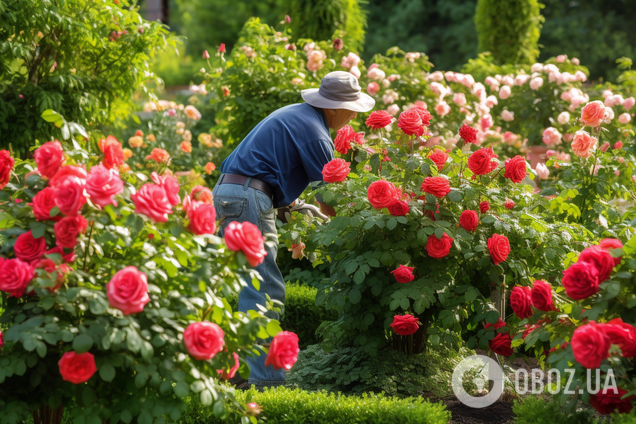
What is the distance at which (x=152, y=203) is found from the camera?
1.74 meters

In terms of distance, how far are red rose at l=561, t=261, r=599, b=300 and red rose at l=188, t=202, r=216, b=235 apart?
117 centimetres

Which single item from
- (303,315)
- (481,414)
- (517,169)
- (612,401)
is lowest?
(303,315)

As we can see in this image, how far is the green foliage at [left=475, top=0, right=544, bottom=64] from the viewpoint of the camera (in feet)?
31.5

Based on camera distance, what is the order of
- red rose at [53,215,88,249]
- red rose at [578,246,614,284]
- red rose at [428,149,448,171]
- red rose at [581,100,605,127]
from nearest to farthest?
1. red rose at [53,215,88,249]
2. red rose at [578,246,614,284]
3. red rose at [428,149,448,171]
4. red rose at [581,100,605,127]

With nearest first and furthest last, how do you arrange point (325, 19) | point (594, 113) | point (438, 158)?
point (438, 158) < point (594, 113) < point (325, 19)

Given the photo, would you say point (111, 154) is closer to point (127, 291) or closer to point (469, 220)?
point (127, 291)

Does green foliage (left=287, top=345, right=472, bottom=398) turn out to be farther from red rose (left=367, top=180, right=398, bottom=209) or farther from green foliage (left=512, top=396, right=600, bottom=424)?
red rose (left=367, top=180, right=398, bottom=209)

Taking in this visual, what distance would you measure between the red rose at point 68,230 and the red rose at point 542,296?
5.18ft

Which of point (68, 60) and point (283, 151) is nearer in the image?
point (283, 151)

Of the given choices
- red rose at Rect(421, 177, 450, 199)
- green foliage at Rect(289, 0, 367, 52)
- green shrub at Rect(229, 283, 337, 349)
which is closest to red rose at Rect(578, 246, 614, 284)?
red rose at Rect(421, 177, 450, 199)

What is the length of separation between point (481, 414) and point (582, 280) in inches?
45.2

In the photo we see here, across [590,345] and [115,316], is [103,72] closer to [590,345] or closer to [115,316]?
[115,316]

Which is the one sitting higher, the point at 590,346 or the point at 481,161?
the point at 481,161

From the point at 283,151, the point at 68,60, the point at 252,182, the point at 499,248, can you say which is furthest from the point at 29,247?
the point at 68,60
